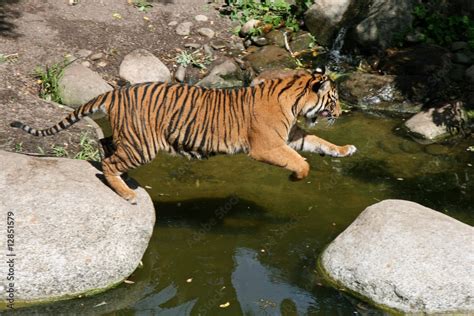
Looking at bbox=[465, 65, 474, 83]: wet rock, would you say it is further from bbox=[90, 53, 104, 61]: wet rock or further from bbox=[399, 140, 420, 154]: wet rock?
bbox=[90, 53, 104, 61]: wet rock

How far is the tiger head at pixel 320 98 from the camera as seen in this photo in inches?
318

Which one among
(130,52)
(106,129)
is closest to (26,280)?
(106,129)

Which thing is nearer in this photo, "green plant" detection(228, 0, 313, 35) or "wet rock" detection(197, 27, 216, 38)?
"wet rock" detection(197, 27, 216, 38)

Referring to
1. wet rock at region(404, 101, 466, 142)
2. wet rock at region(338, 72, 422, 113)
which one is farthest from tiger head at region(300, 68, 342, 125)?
wet rock at region(338, 72, 422, 113)

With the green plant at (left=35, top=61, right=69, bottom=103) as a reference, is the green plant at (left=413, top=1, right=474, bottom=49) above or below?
above

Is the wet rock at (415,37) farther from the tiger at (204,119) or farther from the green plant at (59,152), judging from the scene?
the green plant at (59,152)

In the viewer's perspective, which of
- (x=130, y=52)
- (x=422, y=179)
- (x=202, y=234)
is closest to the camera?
(x=202, y=234)

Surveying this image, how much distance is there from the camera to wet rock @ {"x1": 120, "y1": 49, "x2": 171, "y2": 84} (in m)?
12.6

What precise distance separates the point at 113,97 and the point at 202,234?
1.74m

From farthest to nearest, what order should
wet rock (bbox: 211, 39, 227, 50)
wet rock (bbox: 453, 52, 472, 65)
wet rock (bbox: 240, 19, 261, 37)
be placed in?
wet rock (bbox: 240, 19, 261, 37)
wet rock (bbox: 211, 39, 227, 50)
wet rock (bbox: 453, 52, 472, 65)

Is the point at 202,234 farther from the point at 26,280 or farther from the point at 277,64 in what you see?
the point at 277,64

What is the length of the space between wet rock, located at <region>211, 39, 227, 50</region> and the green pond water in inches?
130

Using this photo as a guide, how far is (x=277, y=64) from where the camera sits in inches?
525

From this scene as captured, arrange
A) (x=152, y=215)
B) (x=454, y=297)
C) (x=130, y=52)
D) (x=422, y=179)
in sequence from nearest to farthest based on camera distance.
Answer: (x=454, y=297) < (x=152, y=215) < (x=422, y=179) < (x=130, y=52)
